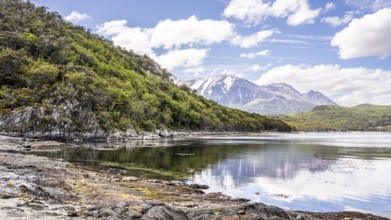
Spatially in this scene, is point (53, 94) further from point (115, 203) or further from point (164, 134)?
point (115, 203)

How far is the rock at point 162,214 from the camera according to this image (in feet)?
70.4

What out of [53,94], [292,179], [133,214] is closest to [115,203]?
[133,214]

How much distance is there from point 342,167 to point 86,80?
11360 centimetres

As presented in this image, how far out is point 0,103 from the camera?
106 meters

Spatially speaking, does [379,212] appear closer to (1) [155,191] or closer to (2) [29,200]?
(1) [155,191]

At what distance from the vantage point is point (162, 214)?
862 inches

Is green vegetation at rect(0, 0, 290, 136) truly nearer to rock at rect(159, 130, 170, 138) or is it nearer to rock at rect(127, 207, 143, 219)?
rock at rect(159, 130, 170, 138)

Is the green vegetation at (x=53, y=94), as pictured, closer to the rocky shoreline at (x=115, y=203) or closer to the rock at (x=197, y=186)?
the rocky shoreline at (x=115, y=203)

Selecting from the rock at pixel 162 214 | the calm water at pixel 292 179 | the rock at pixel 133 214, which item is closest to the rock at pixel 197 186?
the calm water at pixel 292 179

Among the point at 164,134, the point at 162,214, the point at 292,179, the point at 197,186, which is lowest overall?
the point at 292,179

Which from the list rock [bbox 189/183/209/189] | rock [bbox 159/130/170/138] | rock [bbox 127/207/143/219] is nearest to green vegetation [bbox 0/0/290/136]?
rock [bbox 159/130/170/138]

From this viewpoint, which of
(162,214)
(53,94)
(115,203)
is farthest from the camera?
(53,94)

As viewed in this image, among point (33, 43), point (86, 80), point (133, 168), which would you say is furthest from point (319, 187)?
point (33, 43)

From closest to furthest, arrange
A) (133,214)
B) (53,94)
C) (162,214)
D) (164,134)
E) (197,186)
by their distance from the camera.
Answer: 1. (133,214)
2. (162,214)
3. (197,186)
4. (53,94)
5. (164,134)
